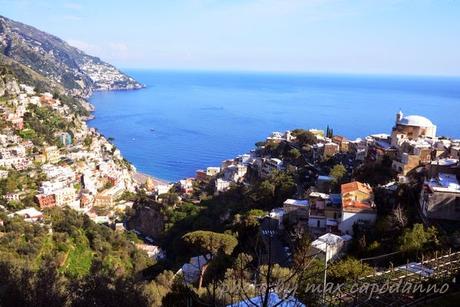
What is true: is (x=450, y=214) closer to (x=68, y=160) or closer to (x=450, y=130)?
(x=68, y=160)

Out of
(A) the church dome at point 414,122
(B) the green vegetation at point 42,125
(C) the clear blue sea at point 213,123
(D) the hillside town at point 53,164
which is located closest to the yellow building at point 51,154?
(D) the hillside town at point 53,164

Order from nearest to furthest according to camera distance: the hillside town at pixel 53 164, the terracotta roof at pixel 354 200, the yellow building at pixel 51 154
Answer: the terracotta roof at pixel 354 200 < the hillside town at pixel 53 164 < the yellow building at pixel 51 154

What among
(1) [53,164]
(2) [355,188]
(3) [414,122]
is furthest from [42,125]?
(2) [355,188]

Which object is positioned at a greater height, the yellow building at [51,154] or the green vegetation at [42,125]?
the green vegetation at [42,125]

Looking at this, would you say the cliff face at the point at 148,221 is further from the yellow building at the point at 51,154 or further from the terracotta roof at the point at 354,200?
the terracotta roof at the point at 354,200

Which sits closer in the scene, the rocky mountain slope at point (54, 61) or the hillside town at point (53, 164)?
the hillside town at point (53, 164)

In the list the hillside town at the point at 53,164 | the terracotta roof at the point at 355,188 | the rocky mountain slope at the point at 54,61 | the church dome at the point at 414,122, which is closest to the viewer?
the terracotta roof at the point at 355,188
